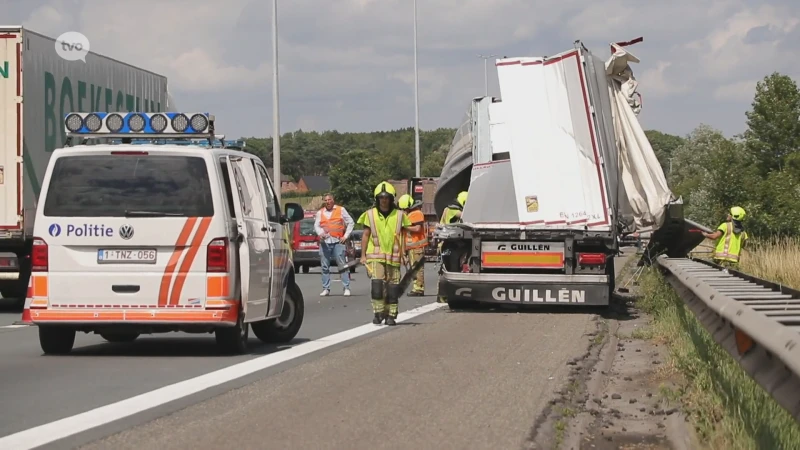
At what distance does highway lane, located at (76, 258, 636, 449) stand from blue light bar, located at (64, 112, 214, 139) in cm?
250

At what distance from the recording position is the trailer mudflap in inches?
663

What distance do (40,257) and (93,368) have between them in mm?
1237

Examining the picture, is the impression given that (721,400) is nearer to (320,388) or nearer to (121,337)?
(320,388)

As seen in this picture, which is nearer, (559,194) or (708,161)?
(559,194)

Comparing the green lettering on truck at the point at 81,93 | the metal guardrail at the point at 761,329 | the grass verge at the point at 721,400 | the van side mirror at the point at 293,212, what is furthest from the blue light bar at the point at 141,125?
the green lettering on truck at the point at 81,93

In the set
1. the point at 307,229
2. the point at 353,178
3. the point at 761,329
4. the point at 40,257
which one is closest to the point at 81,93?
the point at 40,257

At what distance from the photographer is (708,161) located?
261 ft

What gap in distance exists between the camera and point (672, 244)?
2000 centimetres

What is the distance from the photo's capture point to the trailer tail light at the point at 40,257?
1109 cm

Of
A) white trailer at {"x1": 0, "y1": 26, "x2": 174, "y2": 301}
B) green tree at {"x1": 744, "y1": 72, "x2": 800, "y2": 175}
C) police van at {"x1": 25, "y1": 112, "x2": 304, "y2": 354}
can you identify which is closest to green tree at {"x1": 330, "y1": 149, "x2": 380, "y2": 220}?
green tree at {"x1": 744, "y1": 72, "x2": 800, "y2": 175}

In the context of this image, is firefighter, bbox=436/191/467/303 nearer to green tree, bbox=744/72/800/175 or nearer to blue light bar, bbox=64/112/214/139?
blue light bar, bbox=64/112/214/139

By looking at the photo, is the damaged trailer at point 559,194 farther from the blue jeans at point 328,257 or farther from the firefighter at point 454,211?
→ the blue jeans at point 328,257

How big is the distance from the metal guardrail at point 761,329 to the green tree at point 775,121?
88268 mm

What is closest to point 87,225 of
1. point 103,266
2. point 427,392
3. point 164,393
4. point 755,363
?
point 103,266
